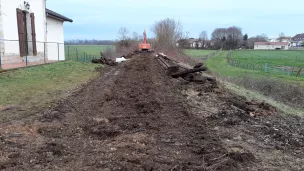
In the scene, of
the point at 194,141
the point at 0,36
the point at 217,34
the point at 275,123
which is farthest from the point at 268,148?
the point at 217,34

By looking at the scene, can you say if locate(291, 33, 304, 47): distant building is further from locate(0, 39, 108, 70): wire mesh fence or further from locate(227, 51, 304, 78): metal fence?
locate(0, 39, 108, 70): wire mesh fence

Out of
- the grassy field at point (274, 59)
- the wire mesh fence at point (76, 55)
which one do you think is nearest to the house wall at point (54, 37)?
the wire mesh fence at point (76, 55)

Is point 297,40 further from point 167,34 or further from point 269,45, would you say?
point 167,34

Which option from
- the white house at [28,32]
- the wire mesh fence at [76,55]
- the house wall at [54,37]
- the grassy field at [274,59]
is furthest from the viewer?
the grassy field at [274,59]

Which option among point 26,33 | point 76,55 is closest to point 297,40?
point 76,55

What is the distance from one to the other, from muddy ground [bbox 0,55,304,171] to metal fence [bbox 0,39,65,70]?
8097mm

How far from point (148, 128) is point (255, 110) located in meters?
3.57

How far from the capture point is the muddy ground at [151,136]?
13.1ft

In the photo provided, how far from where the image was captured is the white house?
48.0 ft

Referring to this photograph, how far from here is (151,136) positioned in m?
5.18

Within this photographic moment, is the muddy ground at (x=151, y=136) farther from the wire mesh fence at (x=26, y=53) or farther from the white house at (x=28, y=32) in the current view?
the white house at (x=28, y=32)

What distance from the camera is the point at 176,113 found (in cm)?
703

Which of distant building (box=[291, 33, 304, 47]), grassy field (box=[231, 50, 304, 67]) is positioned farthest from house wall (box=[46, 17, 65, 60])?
distant building (box=[291, 33, 304, 47])

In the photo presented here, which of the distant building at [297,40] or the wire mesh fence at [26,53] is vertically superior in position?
the distant building at [297,40]
